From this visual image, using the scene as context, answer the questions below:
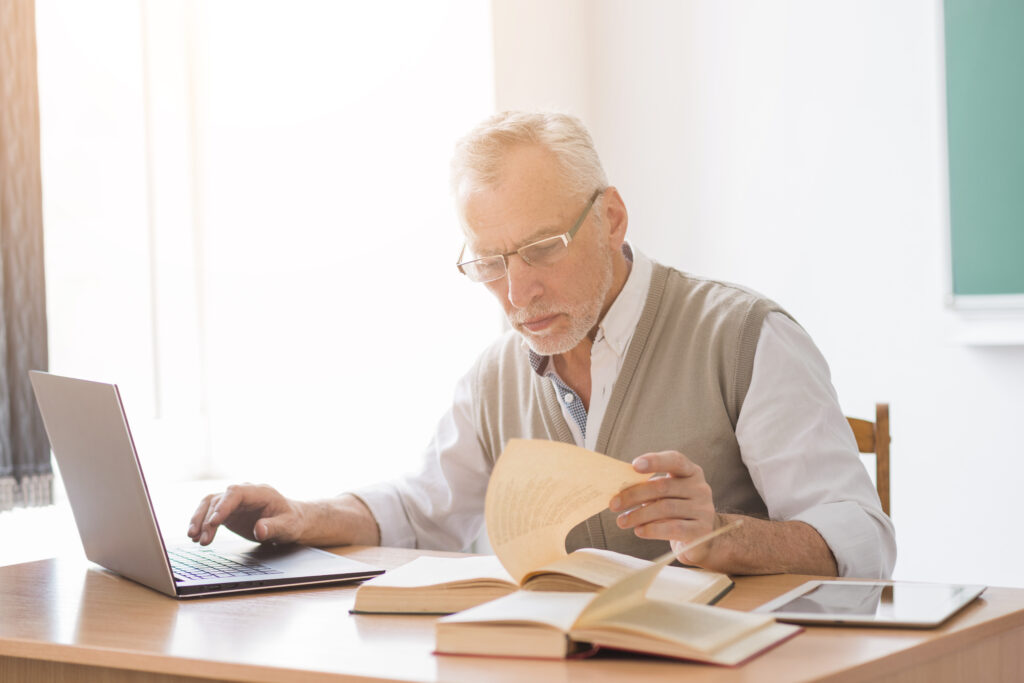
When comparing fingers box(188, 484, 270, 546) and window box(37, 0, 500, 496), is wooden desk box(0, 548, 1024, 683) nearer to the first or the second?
fingers box(188, 484, 270, 546)

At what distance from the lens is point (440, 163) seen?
3086mm

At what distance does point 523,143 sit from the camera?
1.59 metres

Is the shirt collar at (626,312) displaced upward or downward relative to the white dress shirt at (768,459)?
upward

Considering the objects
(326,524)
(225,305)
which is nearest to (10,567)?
(326,524)

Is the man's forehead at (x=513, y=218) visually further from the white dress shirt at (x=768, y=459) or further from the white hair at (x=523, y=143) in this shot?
the white dress shirt at (x=768, y=459)

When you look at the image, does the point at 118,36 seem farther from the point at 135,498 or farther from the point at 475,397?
the point at 135,498

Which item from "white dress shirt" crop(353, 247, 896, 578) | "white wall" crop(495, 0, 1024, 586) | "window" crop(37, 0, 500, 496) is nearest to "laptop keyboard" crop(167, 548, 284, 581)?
"white dress shirt" crop(353, 247, 896, 578)

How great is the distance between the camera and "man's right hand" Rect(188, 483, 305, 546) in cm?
156

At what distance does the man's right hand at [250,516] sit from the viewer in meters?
1.56

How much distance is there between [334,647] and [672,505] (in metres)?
0.36

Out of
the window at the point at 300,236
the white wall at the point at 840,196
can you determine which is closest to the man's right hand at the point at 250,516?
the window at the point at 300,236

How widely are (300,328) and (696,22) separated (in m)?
1.35

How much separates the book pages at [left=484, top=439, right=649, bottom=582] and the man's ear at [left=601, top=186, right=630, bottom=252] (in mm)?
677

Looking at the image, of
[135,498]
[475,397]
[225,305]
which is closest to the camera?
[135,498]
